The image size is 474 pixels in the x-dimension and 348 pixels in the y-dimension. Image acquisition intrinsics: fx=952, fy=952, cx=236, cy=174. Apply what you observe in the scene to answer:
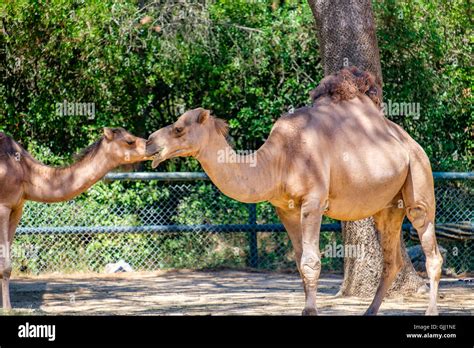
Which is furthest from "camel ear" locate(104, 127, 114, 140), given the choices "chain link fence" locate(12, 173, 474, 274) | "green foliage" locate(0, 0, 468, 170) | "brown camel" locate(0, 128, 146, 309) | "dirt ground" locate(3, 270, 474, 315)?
"green foliage" locate(0, 0, 468, 170)

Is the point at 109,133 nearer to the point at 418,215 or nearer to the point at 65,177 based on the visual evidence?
the point at 65,177

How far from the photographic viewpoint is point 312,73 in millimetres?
17906

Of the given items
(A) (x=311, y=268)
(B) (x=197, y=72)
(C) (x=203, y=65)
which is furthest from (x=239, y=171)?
(B) (x=197, y=72)

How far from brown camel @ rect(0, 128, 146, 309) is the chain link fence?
4021mm

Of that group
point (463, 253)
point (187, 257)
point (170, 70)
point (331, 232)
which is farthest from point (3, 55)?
point (463, 253)

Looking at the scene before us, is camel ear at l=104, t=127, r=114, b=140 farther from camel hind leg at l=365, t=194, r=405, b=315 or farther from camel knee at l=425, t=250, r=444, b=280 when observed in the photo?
camel knee at l=425, t=250, r=444, b=280

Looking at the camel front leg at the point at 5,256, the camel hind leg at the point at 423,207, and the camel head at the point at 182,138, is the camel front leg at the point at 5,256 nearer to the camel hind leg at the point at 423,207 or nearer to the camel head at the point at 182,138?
the camel head at the point at 182,138

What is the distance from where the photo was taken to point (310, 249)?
9156 millimetres

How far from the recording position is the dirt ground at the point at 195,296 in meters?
10.9

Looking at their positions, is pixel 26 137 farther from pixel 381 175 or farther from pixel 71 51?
pixel 381 175

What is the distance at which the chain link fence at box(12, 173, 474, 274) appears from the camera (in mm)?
15664

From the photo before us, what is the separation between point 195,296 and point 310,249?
375cm

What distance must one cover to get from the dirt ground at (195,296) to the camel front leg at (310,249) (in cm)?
128

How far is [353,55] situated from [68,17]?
6710 mm
